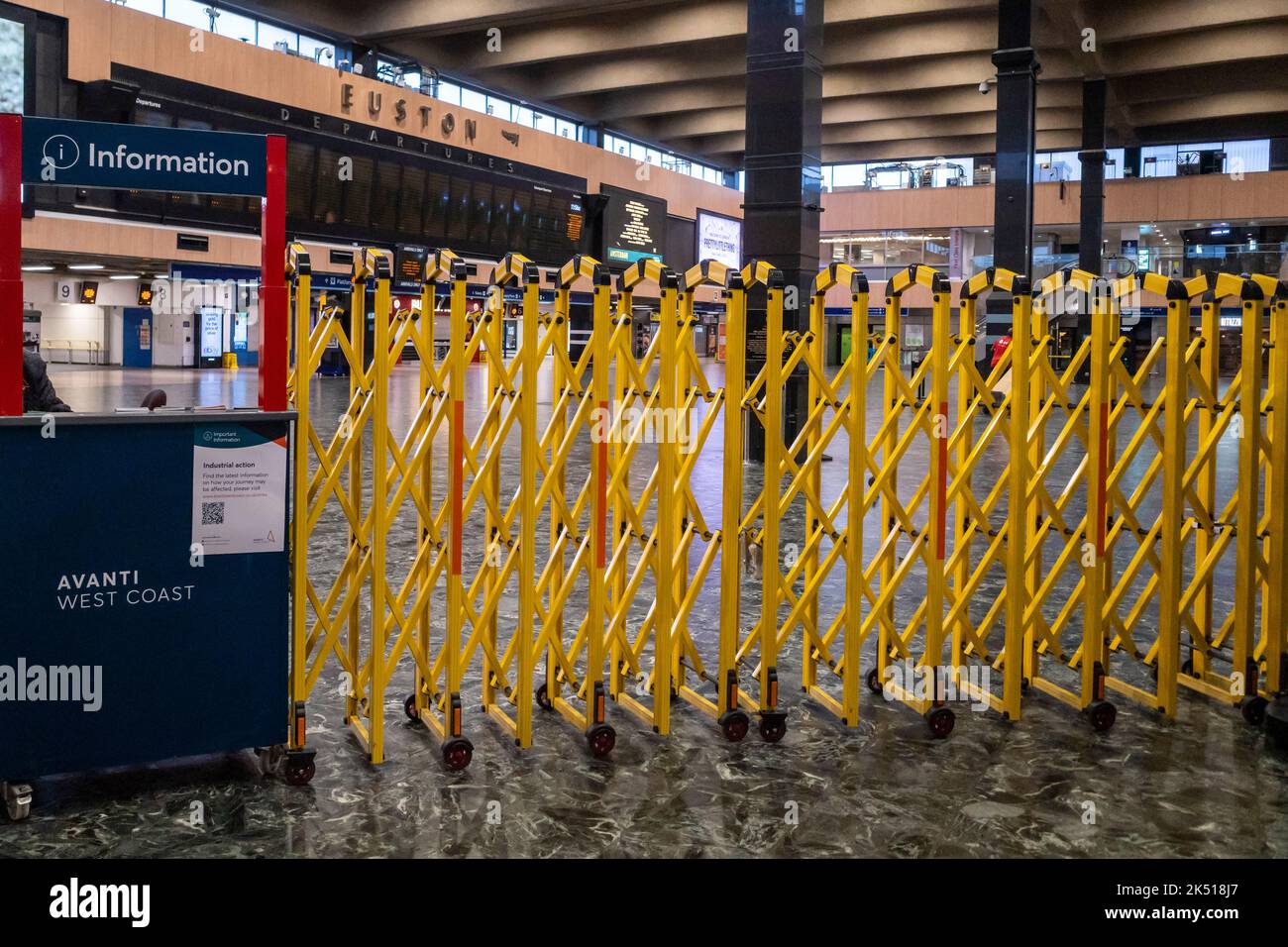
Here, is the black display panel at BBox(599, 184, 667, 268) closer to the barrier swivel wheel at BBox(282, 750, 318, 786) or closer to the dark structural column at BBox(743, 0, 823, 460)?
the dark structural column at BBox(743, 0, 823, 460)

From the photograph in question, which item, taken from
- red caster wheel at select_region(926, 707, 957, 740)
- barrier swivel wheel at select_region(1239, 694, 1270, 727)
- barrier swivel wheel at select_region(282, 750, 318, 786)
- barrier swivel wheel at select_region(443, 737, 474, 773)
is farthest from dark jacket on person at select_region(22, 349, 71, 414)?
barrier swivel wheel at select_region(1239, 694, 1270, 727)

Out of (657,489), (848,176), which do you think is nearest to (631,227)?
(657,489)

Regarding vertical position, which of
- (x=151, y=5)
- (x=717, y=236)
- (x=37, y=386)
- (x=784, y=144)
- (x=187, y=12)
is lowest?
(x=37, y=386)

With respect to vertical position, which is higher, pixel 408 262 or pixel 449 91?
pixel 449 91

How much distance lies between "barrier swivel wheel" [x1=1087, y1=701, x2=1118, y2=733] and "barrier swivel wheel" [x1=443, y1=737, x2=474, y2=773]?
2716 millimetres

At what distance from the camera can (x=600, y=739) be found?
4.69 metres

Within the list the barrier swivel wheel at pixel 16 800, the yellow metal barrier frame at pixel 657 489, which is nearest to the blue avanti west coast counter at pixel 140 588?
the barrier swivel wheel at pixel 16 800

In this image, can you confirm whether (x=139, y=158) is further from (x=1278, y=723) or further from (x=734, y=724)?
(x=1278, y=723)

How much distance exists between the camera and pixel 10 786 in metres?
3.90

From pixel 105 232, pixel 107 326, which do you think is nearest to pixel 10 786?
pixel 105 232

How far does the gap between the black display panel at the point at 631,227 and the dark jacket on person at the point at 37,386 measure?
19.5m

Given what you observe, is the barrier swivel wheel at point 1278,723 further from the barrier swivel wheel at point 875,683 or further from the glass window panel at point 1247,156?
the glass window panel at point 1247,156

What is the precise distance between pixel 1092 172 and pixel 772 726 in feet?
107
